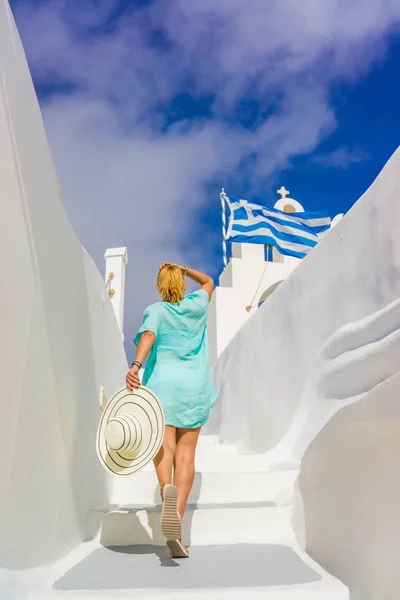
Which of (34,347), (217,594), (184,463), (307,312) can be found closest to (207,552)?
(184,463)

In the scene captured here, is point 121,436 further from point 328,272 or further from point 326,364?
point 328,272

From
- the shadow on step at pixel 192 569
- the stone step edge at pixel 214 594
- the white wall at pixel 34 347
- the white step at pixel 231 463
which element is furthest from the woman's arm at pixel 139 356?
the white step at pixel 231 463

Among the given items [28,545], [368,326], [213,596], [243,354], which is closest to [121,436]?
[28,545]

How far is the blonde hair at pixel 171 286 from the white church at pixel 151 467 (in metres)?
0.42

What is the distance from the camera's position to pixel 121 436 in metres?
2.11

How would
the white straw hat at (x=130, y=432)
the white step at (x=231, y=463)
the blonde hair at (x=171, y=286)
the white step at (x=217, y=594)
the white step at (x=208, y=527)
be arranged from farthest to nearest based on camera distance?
1. the white step at (x=231, y=463)
2. the blonde hair at (x=171, y=286)
3. the white step at (x=208, y=527)
4. the white straw hat at (x=130, y=432)
5. the white step at (x=217, y=594)

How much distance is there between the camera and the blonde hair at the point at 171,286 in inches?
109

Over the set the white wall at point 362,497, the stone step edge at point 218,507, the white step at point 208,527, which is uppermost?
the white wall at point 362,497

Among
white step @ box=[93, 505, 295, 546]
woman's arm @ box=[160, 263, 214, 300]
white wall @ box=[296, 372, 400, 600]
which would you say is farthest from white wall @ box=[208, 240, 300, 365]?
white wall @ box=[296, 372, 400, 600]

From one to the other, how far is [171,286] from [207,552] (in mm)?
1275

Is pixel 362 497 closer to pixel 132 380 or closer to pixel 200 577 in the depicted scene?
pixel 200 577

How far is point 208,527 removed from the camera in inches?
101

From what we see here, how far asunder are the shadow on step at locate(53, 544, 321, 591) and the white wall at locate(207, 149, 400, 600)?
178mm

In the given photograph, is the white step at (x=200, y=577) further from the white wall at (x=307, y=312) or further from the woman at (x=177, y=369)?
the white wall at (x=307, y=312)
